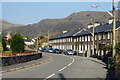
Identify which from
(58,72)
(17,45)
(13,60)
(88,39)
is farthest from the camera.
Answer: (88,39)

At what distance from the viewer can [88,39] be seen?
65875 mm

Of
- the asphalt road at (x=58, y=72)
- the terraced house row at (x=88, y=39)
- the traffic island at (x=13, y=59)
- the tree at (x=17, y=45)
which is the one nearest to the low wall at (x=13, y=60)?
the traffic island at (x=13, y=59)

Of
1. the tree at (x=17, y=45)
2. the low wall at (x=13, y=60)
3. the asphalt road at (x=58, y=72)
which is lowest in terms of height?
the asphalt road at (x=58, y=72)

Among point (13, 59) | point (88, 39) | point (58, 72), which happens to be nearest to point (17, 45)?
Result: point (88, 39)

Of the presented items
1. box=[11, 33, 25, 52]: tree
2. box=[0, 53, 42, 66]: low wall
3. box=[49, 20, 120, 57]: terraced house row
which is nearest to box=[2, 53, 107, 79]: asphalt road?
box=[0, 53, 42, 66]: low wall

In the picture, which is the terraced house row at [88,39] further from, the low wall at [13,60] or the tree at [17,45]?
the low wall at [13,60]

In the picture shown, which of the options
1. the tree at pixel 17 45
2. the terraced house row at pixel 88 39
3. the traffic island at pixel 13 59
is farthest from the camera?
the tree at pixel 17 45

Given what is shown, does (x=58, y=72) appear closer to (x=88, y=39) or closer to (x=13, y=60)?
(x=13, y=60)

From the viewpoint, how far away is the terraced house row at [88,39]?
54.5 metres

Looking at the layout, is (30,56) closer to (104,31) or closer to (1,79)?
(1,79)

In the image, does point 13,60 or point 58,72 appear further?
point 13,60

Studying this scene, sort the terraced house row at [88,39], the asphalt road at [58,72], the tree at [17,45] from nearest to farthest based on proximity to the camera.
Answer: the asphalt road at [58,72]
the terraced house row at [88,39]
the tree at [17,45]

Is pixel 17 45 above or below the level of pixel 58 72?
above

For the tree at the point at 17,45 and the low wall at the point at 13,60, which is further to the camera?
the tree at the point at 17,45
